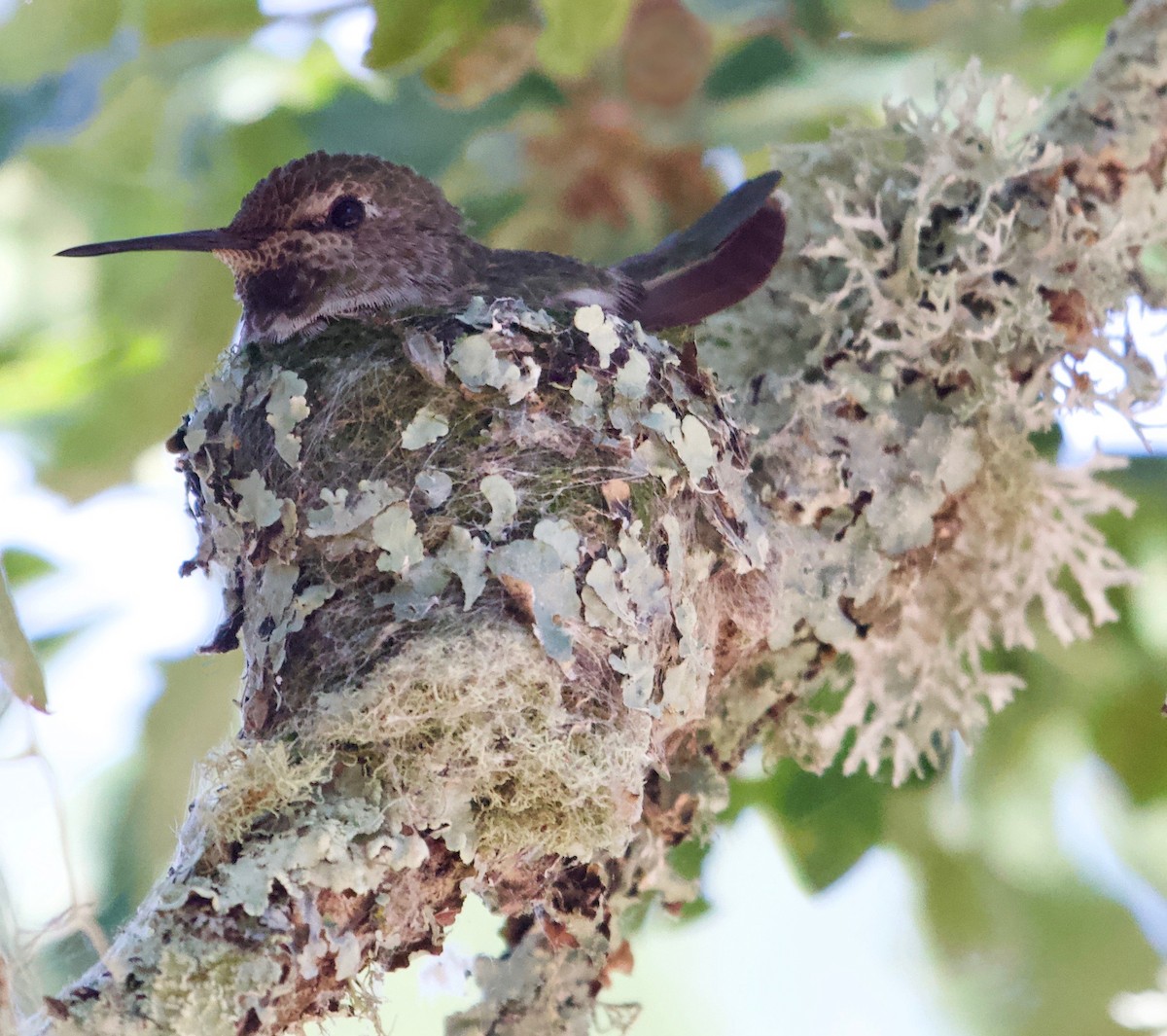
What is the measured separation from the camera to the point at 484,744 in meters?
→ 1.49

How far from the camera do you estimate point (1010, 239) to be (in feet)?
7.33

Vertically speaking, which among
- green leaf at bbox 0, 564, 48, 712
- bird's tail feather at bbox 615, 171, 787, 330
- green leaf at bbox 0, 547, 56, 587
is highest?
green leaf at bbox 0, 547, 56, 587

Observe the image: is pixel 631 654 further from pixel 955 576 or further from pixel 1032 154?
pixel 1032 154

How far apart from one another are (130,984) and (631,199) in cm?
207

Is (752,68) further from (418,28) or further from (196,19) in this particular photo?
(196,19)

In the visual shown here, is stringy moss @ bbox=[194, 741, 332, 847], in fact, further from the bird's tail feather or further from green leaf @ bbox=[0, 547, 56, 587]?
green leaf @ bbox=[0, 547, 56, 587]

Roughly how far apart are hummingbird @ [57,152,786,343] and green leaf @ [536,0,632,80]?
635 mm

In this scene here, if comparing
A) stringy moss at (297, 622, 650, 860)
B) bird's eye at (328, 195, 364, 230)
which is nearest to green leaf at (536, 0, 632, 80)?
bird's eye at (328, 195, 364, 230)

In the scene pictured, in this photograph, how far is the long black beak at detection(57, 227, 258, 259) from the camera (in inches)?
74.1

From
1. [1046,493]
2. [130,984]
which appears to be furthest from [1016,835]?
[130,984]

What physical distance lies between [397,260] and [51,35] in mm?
927

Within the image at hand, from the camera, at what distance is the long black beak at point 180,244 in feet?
6.17

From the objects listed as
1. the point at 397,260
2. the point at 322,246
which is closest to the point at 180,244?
the point at 322,246

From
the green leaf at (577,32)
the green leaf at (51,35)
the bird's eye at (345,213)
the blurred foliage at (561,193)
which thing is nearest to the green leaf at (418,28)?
the blurred foliage at (561,193)
